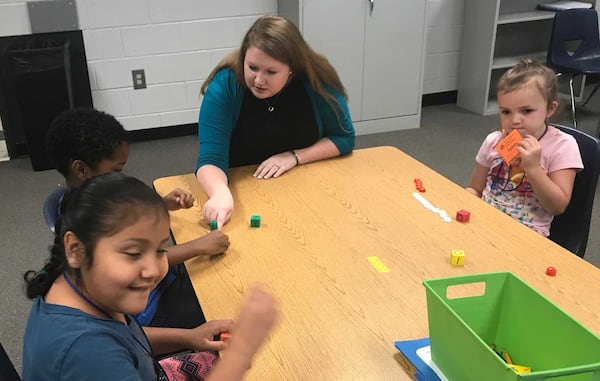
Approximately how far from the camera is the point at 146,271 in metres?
0.96

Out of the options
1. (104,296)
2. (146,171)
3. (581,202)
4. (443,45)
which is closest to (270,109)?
(581,202)

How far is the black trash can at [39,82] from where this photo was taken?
12.0ft

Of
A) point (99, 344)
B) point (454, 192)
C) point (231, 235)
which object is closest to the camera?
point (99, 344)

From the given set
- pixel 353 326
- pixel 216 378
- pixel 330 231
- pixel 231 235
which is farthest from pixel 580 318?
pixel 231 235

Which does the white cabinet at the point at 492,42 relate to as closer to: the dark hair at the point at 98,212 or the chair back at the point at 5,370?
the dark hair at the point at 98,212

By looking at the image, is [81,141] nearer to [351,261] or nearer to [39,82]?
[351,261]

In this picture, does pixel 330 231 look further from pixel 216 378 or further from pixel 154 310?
pixel 216 378

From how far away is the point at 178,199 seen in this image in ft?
5.51

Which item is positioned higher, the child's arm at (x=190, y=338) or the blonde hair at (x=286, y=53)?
the blonde hair at (x=286, y=53)

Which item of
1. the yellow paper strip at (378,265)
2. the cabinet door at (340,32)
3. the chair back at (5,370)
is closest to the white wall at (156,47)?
the cabinet door at (340,32)

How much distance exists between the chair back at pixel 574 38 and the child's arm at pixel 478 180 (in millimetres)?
2704

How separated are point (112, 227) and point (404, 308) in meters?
0.62

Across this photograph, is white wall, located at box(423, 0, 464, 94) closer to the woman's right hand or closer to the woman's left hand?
the woman's left hand

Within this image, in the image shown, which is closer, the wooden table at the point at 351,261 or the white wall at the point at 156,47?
the wooden table at the point at 351,261
